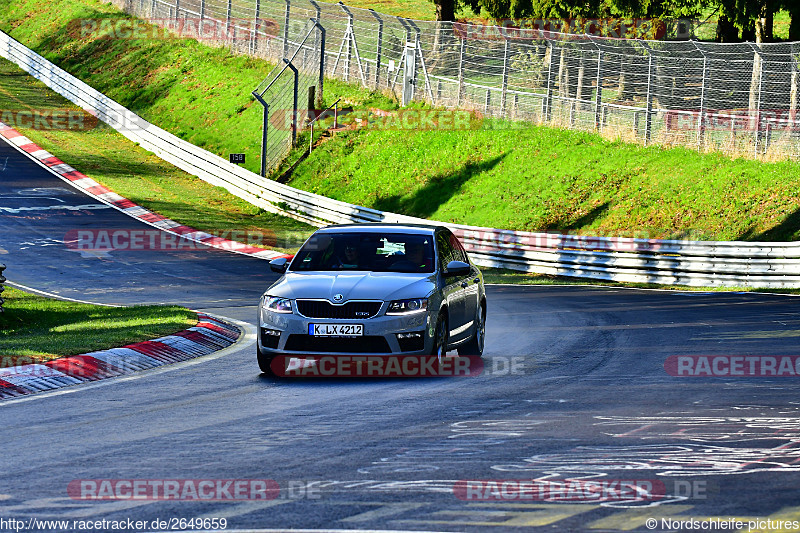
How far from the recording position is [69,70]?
188 feet

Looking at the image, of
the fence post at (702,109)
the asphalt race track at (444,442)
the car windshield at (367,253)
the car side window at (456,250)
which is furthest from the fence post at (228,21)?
the car windshield at (367,253)

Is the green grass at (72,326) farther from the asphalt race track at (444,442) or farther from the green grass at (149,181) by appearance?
the green grass at (149,181)

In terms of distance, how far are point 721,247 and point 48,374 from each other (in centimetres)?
1820

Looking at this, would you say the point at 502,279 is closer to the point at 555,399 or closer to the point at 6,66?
the point at 555,399

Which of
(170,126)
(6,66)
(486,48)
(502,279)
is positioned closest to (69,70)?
(6,66)

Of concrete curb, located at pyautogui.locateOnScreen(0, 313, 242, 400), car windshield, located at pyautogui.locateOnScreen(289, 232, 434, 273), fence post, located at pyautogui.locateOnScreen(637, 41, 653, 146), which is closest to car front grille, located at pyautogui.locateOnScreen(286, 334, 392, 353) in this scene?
car windshield, located at pyautogui.locateOnScreen(289, 232, 434, 273)

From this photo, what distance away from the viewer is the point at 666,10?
4259cm

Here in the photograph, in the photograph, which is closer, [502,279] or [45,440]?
[45,440]

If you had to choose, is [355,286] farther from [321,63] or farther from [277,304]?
[321,63]

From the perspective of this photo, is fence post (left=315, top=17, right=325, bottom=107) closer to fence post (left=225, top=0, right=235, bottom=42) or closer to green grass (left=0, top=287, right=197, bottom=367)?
fence post (left=225, top=0, right=235, bottom=42)

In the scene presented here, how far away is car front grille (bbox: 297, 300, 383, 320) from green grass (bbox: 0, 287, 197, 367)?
254 cm

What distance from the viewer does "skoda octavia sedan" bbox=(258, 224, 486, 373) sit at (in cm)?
1129

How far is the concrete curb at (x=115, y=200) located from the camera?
31.0 metres

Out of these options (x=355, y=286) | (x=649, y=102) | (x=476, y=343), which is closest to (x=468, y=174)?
(x=649, y=102)
